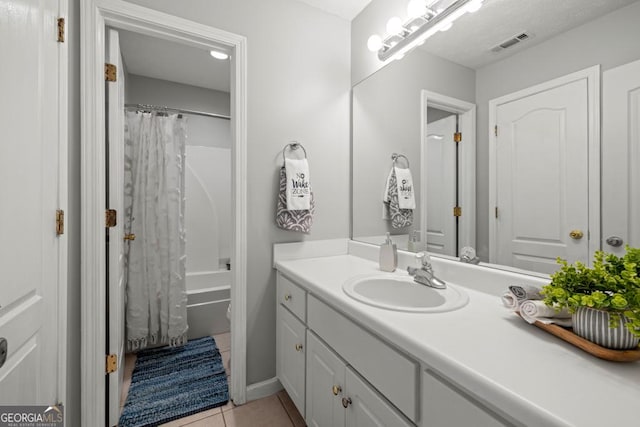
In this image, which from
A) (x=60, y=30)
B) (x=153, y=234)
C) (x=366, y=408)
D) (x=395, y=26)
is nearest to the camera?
(x=366, y=408)

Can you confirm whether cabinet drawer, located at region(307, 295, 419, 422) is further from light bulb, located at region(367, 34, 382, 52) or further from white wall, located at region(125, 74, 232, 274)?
white wall, located at region(125, 74, 232, 274)

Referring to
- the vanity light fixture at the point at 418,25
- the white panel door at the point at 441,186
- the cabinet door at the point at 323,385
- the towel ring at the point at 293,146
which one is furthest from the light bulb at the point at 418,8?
the cabinet door at the point at 323,385

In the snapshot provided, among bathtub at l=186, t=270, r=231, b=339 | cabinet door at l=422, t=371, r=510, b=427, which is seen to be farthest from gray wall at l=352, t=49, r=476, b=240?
bathtub at l=186, t=270, r=231, b=339

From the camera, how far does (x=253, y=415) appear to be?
4.90 feet

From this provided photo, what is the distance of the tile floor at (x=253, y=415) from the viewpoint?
1438 millimetres

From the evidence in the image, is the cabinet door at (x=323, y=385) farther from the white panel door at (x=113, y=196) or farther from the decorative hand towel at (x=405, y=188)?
the white panel door at (x=113, y=196)

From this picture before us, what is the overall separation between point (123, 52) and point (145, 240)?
146 cm

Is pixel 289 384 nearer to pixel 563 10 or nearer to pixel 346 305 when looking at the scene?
pixel 346 305

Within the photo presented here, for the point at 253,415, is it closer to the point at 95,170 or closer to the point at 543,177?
→ the point at 95,170

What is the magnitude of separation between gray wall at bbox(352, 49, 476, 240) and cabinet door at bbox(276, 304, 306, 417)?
0.70 metres

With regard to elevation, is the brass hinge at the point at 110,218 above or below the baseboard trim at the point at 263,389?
above

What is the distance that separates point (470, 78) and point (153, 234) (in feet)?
7.60

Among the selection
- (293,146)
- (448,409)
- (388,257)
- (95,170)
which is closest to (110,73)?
(95,170)

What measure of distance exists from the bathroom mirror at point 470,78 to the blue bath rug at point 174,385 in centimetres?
133
